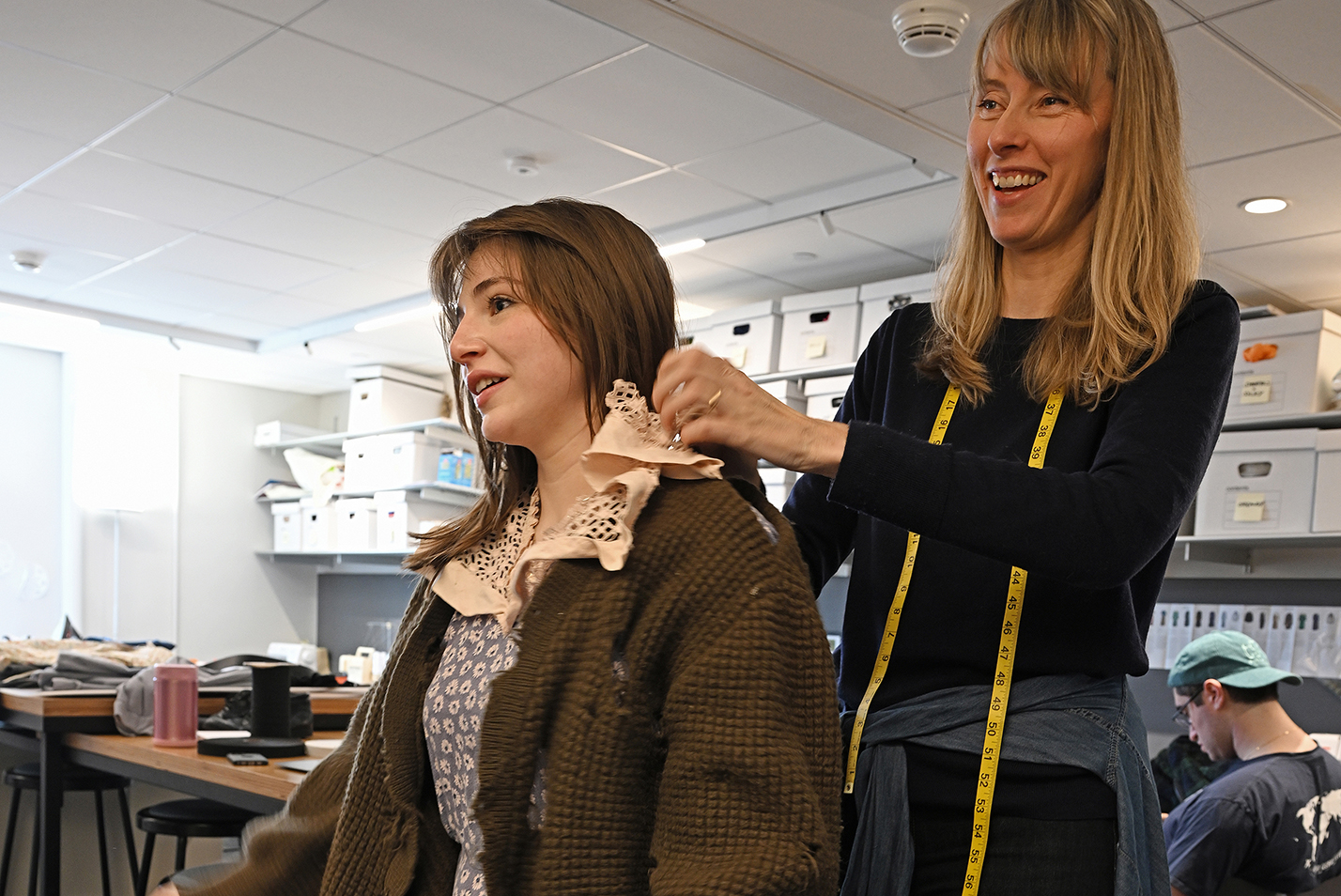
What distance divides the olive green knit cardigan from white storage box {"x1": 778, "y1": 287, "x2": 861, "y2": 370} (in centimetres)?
388

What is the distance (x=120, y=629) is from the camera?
7.31 meters

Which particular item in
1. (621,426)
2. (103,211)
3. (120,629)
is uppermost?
(103,211)

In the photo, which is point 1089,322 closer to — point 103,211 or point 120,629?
point 103,211

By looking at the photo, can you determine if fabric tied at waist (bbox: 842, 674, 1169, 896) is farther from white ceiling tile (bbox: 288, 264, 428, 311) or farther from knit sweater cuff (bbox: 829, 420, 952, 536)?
white ceiling tile (bbox: 288, 264, 428, 311)

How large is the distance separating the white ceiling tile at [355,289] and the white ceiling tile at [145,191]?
80cm

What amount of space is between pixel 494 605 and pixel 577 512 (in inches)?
7.1

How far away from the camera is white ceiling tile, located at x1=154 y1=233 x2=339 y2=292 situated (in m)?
4.95

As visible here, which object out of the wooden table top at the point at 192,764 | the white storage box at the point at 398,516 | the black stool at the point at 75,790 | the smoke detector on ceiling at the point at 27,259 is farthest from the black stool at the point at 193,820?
the white storage box at the point at 398,516

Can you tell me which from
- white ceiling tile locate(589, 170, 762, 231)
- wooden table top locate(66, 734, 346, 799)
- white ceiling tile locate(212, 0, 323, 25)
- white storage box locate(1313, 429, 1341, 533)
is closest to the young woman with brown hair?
wooden table top locate(66, 734, 346, 799)

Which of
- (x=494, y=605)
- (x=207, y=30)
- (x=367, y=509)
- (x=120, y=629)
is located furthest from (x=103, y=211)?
(x=494, y=605)

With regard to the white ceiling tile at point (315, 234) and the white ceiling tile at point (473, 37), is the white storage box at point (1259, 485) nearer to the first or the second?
the white ceiling tile at point (473, 37)

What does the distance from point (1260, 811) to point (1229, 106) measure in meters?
1.72

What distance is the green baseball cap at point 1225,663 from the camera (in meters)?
3.37

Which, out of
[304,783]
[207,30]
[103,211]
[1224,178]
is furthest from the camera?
[103,211]
